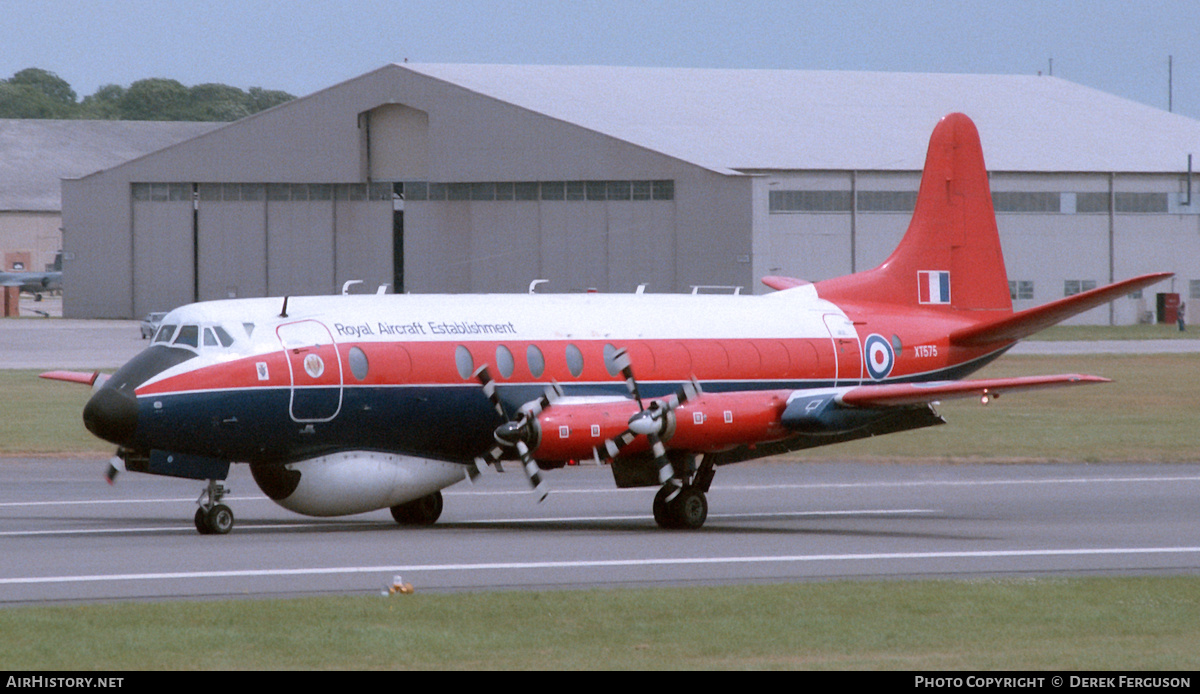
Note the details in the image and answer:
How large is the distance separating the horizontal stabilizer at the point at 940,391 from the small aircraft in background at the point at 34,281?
11070 cm

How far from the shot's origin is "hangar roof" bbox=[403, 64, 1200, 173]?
84.6 metres

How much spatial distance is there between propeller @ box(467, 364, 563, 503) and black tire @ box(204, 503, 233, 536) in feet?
11.2

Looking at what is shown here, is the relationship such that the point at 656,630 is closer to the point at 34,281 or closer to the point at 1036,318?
the point at 1036,318

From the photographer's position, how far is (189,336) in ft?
71.8

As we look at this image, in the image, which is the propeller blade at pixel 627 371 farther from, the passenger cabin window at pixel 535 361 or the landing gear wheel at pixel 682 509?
the landing gear wheel at pixel 682 509

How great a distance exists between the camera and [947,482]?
30469mm

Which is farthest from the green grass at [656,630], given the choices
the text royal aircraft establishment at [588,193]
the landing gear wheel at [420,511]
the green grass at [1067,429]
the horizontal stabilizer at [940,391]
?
the text royal aircraft establishment at [588,193]

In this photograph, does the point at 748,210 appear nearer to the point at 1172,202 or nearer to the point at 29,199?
the point at 1172,202

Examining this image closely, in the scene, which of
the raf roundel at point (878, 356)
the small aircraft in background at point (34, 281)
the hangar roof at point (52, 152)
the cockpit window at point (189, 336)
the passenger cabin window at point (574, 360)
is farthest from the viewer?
the hangar roof at point (52, 152)

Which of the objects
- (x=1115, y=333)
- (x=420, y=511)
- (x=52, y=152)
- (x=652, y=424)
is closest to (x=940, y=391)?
(x=652, y=424)

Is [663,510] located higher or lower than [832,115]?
lower

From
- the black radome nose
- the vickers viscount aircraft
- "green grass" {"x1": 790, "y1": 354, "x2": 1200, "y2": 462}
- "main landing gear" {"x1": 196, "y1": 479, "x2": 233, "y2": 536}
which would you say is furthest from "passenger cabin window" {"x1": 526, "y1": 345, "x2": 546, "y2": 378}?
"green grass" {"x1": 790, "y1": 354, "x2": 1200, "y2": 462}

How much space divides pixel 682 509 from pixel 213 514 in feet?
21.7

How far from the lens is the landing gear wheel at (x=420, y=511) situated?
952 inches
